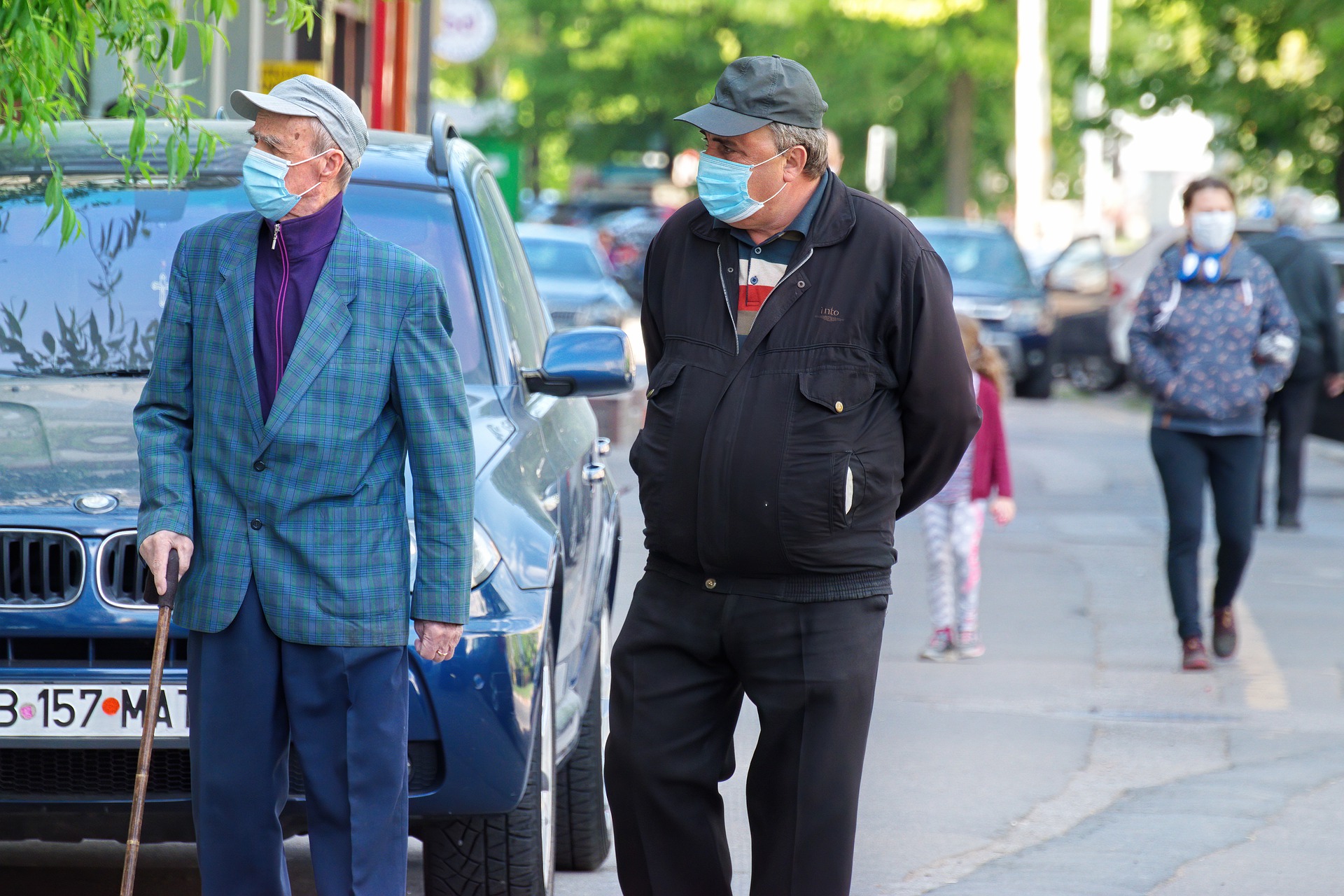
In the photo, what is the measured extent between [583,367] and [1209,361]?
384cm

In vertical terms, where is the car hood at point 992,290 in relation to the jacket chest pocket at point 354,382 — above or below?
below

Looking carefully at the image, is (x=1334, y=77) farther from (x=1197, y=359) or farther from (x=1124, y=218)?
(x=1124, y=218)

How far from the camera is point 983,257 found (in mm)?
21703

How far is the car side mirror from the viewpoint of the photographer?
4.79 m

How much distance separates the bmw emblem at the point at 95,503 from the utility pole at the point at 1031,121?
27.7 meters

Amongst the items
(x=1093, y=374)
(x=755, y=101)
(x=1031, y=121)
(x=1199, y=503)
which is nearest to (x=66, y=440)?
(x=755, y=101)

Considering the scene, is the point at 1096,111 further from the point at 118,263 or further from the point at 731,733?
the point at 731,733

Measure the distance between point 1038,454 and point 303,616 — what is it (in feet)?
43.6

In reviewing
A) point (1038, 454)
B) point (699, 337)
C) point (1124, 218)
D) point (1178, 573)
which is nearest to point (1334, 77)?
point (1038, 454)

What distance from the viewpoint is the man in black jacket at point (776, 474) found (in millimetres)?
3457

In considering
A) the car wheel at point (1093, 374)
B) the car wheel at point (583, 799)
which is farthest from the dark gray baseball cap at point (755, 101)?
the car wheel at point (1093, 374)

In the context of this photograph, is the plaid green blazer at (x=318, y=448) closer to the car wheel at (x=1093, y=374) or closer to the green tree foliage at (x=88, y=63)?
the green tree foliage at (x=88, y=63)

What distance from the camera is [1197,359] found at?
7836 millimetres

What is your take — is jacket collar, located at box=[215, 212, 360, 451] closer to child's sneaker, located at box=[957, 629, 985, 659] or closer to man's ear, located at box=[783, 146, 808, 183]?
man's ear, located at box=[783, 146, 808, 183]
